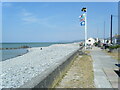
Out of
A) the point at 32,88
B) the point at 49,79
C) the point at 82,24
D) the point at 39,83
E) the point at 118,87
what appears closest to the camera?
the point at 32,88

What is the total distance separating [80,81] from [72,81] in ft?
0.94

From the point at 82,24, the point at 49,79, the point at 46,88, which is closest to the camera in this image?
the point at 46,88

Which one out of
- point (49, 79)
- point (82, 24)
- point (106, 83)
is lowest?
point (106, 83)

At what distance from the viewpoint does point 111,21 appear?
133ft

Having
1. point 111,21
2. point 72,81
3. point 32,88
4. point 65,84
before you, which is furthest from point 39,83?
point 111,21

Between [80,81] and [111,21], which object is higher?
[111,21]

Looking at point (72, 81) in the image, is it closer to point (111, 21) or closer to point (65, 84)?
point (65, 84)

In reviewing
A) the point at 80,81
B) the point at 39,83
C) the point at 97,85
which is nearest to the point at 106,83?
the point at 97,85

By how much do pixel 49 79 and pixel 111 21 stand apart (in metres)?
37.4

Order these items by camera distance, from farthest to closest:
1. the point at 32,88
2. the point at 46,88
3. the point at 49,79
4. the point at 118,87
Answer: the point at 118,87 < the point at 49,79 < the point at 46,88 < the point at 32,88

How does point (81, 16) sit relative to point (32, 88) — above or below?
above

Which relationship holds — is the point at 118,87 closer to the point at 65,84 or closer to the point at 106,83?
the point at 106,83

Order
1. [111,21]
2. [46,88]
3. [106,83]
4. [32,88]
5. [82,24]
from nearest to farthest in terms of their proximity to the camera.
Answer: [32,88] → [46,88] → [106,83] → [82,24] → [111,21]

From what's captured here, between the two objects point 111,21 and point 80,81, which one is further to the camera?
point 111,21
